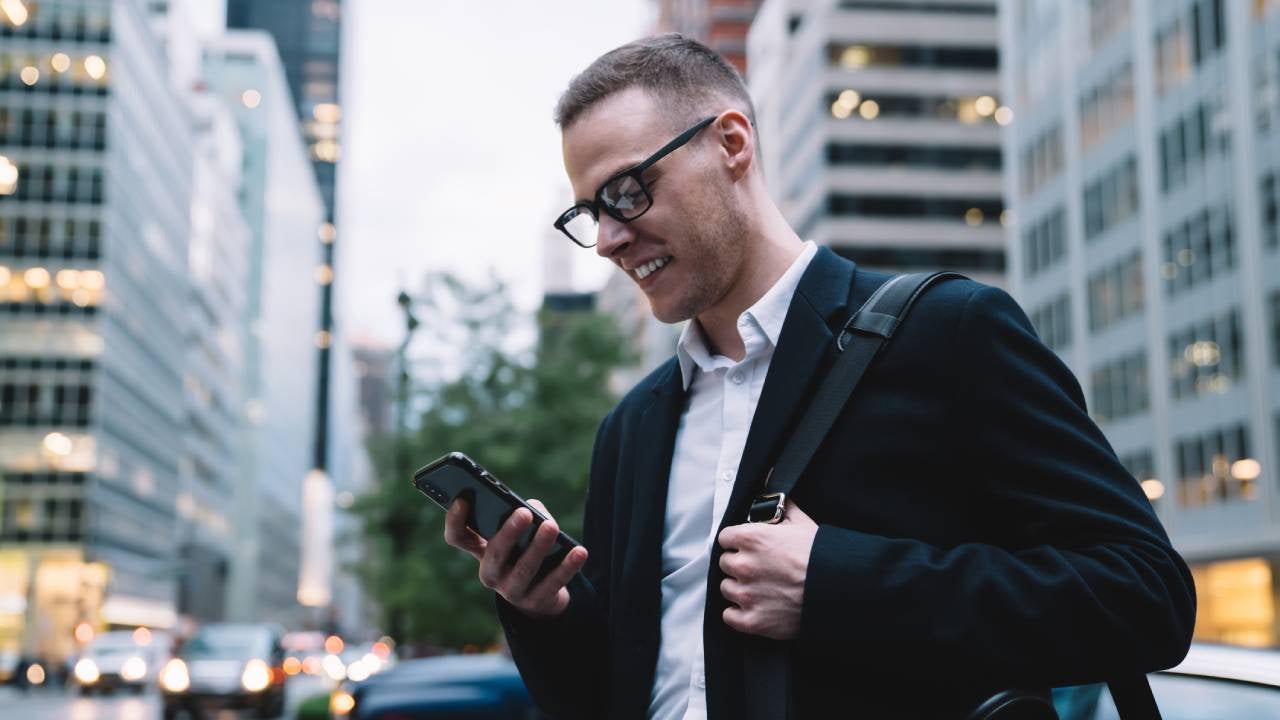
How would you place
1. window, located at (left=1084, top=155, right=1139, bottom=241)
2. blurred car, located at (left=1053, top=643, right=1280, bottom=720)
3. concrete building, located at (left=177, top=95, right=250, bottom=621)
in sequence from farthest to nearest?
concrete building, located at (left=177, top=95, right=250, bottom=621) → window, located at (left=1084, top=155, right=1139, bottom=241) → blurred car, located at (left=1053, top=643, right=1280, bottom=720)

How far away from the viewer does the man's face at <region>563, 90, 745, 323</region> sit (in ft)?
8.15

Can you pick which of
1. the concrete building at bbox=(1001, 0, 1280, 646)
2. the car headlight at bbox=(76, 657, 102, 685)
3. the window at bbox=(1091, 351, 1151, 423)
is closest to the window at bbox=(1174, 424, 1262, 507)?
the concrete building at bbox=(1001, 0, 1280, 646)

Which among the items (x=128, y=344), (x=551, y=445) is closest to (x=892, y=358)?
(x=551, y=445)

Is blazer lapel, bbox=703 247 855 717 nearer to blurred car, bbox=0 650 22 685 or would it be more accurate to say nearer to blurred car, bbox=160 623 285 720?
blurred car, bbox=160 623 285 720

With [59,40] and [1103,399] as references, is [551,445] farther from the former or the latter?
[59,40]

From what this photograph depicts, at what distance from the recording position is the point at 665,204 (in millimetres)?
2479

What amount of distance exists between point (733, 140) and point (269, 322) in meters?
147

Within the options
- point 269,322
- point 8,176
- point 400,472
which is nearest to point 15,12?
point 8,176

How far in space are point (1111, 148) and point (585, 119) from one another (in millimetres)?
44698

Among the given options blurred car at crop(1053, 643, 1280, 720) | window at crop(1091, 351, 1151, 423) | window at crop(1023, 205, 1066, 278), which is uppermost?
blurred car at crop(1053, 643, 1280, 720)

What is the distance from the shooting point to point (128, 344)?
80.0m

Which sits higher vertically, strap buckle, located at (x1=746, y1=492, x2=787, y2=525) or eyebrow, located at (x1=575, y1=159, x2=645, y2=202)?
eyebrow, located at (x1=575, y1=159, x2=645, y2=202)

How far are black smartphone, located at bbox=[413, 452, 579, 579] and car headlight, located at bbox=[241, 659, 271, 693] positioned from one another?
72.2 ft

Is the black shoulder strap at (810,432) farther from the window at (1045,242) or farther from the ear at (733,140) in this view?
the window at (1045,242)
